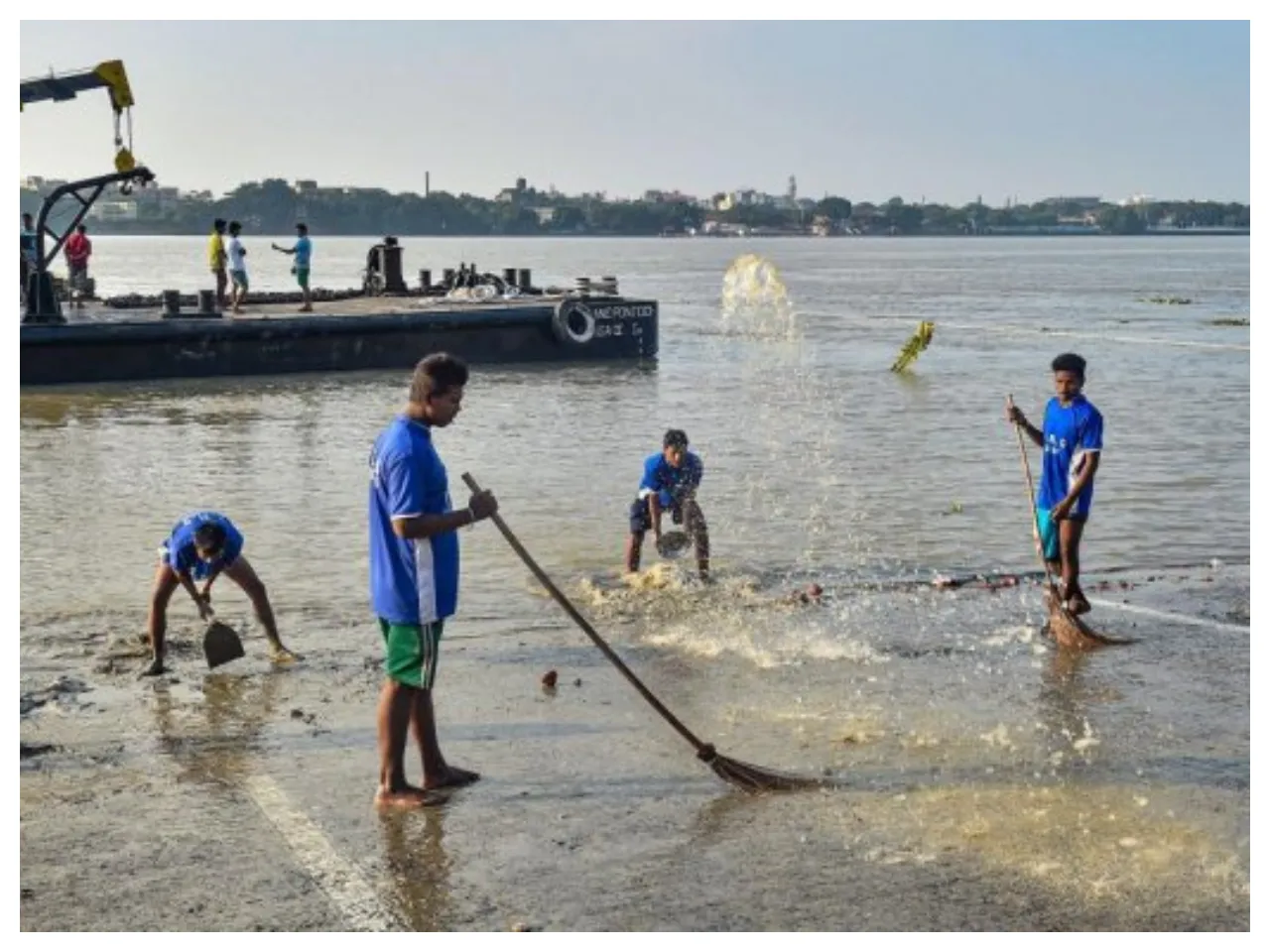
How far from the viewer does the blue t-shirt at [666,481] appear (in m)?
10.9

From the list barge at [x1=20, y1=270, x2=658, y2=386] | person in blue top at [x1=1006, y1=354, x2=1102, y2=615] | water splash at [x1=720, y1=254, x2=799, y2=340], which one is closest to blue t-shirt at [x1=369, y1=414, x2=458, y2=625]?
person in blue top at [x1=1006, y1=354, x2=1102, y2=615]

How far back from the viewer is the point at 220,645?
8.69 meters

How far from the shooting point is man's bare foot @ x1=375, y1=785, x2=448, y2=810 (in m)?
6.45

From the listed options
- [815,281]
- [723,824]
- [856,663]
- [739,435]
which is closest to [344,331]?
[739,435]

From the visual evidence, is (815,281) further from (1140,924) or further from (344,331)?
(1140,924)

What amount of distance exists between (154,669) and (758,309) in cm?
5482

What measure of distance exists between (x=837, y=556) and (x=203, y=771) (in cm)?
661

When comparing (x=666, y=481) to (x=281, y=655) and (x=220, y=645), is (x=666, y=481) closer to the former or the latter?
(x=281, y=655)

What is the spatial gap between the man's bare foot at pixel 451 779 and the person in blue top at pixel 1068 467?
13.4 feet

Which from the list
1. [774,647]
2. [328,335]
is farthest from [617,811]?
[328,335]

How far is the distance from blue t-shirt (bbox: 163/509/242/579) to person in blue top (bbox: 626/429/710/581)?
3.11 meters

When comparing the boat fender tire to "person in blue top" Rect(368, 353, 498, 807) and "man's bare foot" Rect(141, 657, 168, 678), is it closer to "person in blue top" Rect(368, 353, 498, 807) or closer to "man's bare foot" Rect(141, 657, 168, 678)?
"man's bare foot" Rect(141, 657, 168, 678)

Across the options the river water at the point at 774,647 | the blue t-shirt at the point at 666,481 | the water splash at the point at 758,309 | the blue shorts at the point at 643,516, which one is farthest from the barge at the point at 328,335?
the blue t-shirt at the point at 666,481
